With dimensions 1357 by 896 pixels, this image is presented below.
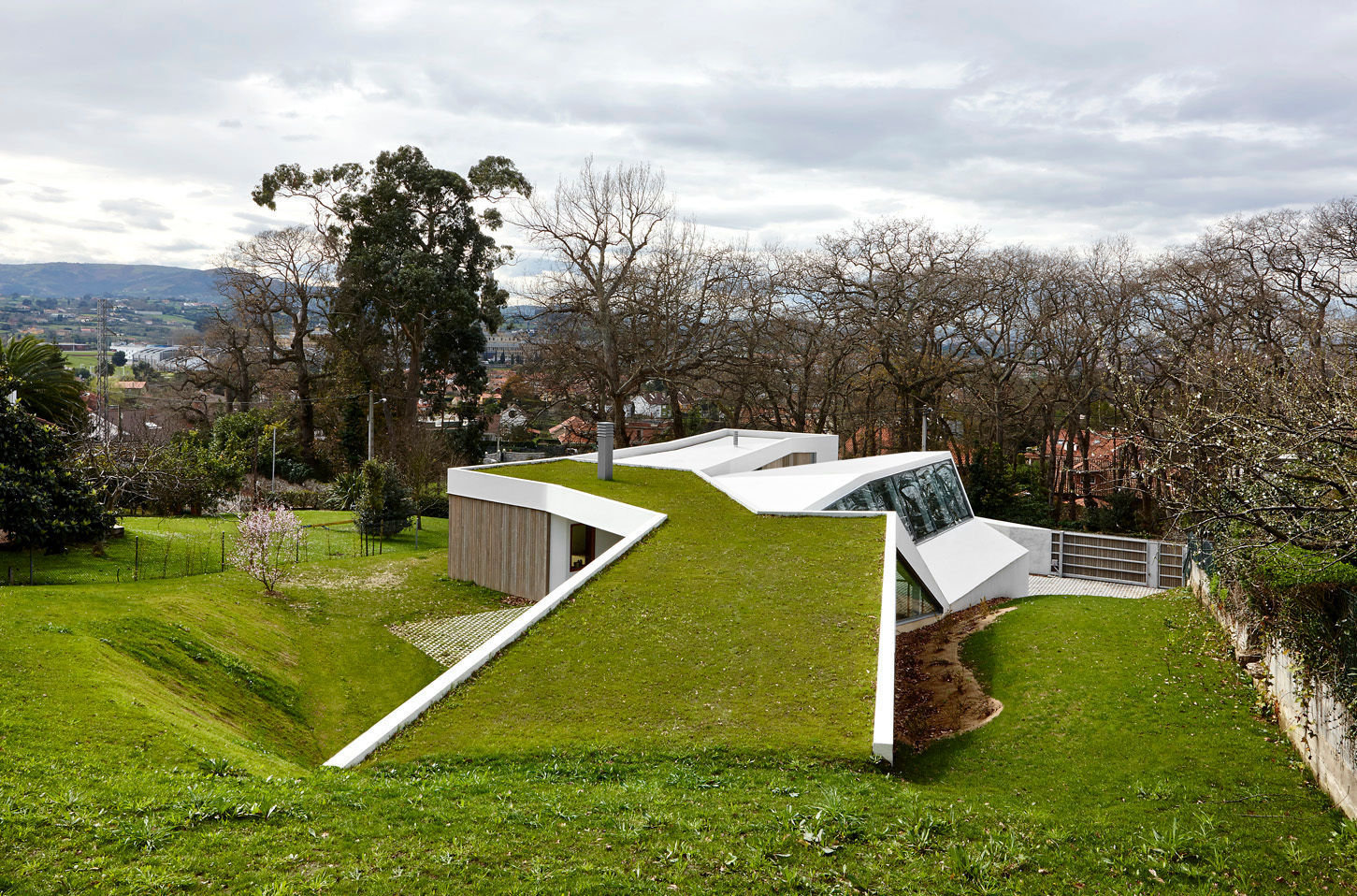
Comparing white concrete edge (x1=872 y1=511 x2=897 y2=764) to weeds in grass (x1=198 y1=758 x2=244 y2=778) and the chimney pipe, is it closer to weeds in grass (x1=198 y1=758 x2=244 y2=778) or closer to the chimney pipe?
weeds in grass (x1=198 y1=758 x2=244 y2=778)

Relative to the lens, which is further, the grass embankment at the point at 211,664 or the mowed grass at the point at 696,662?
the grass embankment at the point at 211,664

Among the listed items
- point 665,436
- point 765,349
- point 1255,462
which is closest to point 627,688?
point 1255,462

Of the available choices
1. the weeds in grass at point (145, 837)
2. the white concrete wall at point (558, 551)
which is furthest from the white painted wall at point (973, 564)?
the weeds in grass at point (145, 837)

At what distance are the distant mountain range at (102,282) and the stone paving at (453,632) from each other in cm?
10918

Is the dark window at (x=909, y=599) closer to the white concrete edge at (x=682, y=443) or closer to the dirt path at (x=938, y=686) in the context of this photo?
the dirt path at (x=938, y=686)

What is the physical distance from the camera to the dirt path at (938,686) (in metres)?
11.2

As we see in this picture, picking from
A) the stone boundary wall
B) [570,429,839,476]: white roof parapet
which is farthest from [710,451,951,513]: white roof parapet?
the stone boundary wall

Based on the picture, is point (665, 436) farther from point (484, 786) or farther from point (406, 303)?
point (484, 786)

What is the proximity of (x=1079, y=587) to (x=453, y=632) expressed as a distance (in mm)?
18649

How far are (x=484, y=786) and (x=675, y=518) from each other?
926 cm

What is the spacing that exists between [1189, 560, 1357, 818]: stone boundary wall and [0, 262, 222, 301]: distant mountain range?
120248mm

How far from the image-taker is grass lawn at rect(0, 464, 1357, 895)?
5.36 m

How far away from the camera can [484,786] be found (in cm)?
659

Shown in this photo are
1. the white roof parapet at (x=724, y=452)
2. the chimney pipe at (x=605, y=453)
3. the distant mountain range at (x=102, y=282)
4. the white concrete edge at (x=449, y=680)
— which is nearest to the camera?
the white concrete edge at (x=449, y=680)
